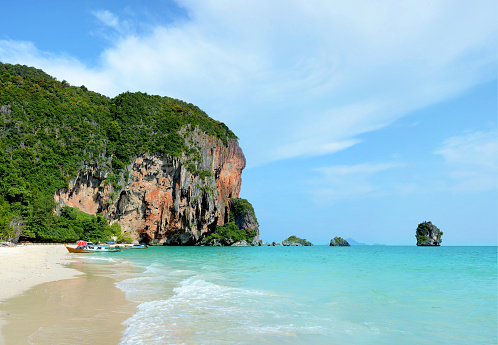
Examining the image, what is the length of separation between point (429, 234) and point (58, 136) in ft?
433

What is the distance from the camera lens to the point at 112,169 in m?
76.1

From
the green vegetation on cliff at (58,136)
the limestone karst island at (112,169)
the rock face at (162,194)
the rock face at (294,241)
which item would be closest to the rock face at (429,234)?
the rock face at (294,241)

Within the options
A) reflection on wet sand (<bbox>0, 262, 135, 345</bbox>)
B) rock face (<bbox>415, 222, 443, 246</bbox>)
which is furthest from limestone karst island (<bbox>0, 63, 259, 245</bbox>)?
rock face (<bbox>415, 222, 443, 246</bbox>)

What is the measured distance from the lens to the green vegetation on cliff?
1923 inches

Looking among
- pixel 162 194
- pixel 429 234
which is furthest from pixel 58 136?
pixel 429 234

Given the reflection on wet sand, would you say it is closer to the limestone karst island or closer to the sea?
the sea

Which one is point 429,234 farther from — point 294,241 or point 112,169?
point 112,169

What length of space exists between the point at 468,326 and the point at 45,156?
237ft

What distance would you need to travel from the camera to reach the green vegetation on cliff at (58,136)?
160 ft

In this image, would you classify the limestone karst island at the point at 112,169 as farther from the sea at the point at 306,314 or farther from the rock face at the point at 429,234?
the rock face at the point at 429,234

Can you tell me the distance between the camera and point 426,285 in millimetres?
17062

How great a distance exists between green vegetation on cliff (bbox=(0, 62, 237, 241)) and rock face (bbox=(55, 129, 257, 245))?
2187 millimetres

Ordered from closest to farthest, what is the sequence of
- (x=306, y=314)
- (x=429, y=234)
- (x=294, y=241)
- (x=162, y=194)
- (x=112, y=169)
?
1. (x=306, y=314)
2. (x=112, y=169)
3. (x=162, y=194)
4. (x=429, y=234)
5. (x=294, y=241)

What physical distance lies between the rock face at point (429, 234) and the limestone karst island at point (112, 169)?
70.7 m
